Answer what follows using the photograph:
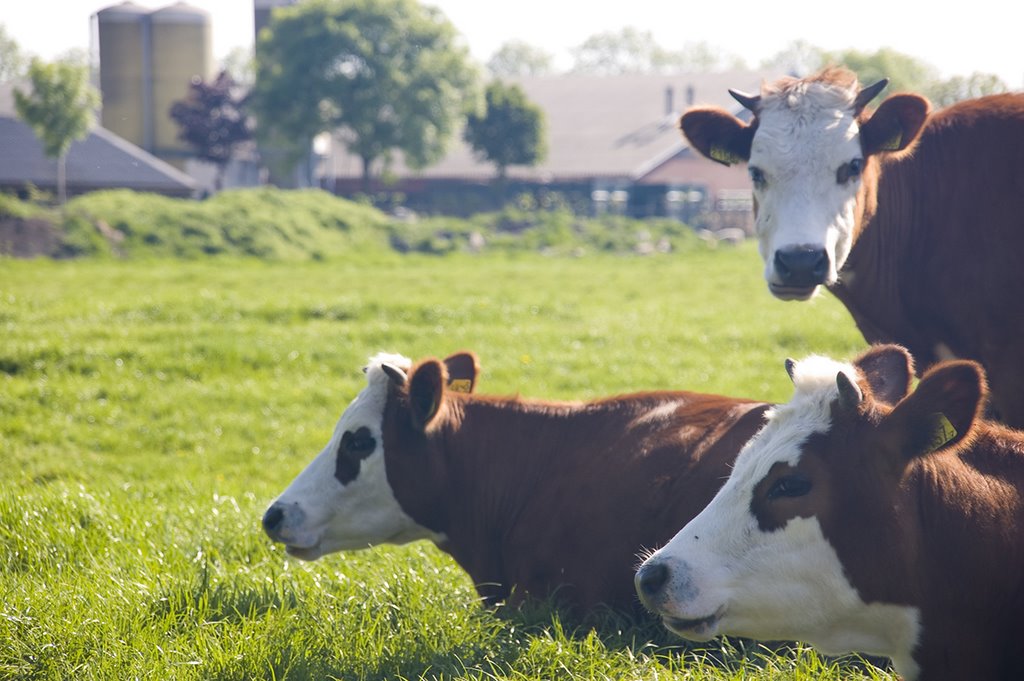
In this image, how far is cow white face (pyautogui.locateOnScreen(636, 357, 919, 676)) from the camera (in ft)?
12.1

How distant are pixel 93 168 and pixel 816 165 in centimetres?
4469

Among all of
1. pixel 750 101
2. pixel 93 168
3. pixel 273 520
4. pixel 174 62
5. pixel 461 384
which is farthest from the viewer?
pixel 174 62

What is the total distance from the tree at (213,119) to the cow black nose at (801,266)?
53.1 metres

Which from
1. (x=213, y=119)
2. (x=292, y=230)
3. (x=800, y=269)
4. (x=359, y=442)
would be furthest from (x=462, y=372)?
(x=213, y=119)

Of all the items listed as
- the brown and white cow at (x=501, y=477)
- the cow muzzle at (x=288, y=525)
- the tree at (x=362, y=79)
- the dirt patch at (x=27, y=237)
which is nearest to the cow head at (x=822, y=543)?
the brown and white cow at (x=501, y=477)

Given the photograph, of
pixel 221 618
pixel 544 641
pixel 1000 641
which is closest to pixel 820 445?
pixel 1000 641

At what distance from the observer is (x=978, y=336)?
550cm

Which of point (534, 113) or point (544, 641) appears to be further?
point (534, 113)

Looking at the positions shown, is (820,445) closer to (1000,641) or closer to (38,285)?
(1000,641)

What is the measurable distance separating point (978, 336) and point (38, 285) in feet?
60.1

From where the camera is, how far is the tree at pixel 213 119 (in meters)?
55.6

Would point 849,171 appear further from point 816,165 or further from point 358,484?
point 358,484

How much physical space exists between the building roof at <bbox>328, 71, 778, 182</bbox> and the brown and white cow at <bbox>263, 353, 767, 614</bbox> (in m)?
52.0

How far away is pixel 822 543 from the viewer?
3686mm
